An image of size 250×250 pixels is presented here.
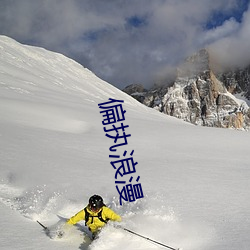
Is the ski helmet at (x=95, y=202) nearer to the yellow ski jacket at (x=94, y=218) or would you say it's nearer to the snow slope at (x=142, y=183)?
the yellow ski jacket at (x=94, y=218)

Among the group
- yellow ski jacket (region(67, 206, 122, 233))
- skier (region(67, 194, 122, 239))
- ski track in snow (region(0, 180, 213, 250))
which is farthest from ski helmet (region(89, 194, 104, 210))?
ski track in snow (region(0, 180, 213, 250))

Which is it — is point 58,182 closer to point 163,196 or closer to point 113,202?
point 113,202

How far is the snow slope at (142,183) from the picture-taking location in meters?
5.61

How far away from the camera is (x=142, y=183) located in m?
8.54

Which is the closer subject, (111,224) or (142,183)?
(111,224)

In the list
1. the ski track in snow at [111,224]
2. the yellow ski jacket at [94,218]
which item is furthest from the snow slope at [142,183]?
the yellow ski jacket at [94,218]

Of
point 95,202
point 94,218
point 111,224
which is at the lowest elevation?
point 111,224

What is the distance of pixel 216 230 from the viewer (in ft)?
18.7

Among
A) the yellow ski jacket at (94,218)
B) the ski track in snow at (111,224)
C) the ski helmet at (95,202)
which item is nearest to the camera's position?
the ski track in snow at (111,224)

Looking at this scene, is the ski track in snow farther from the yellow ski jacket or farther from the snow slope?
the yellow ski jacket

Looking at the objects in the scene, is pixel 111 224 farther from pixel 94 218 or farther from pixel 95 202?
pixel 95 202

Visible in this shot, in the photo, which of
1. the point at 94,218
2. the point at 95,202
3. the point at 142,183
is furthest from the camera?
the point at 142,183

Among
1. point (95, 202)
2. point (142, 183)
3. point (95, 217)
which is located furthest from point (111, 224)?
point (142, 183)

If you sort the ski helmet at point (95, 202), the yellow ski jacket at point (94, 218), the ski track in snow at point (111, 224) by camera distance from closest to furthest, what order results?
the ski track in snow at point (111, 224)
the ski helmet at point (95, 202)
the yellow ski jacket at point (94, 218)
